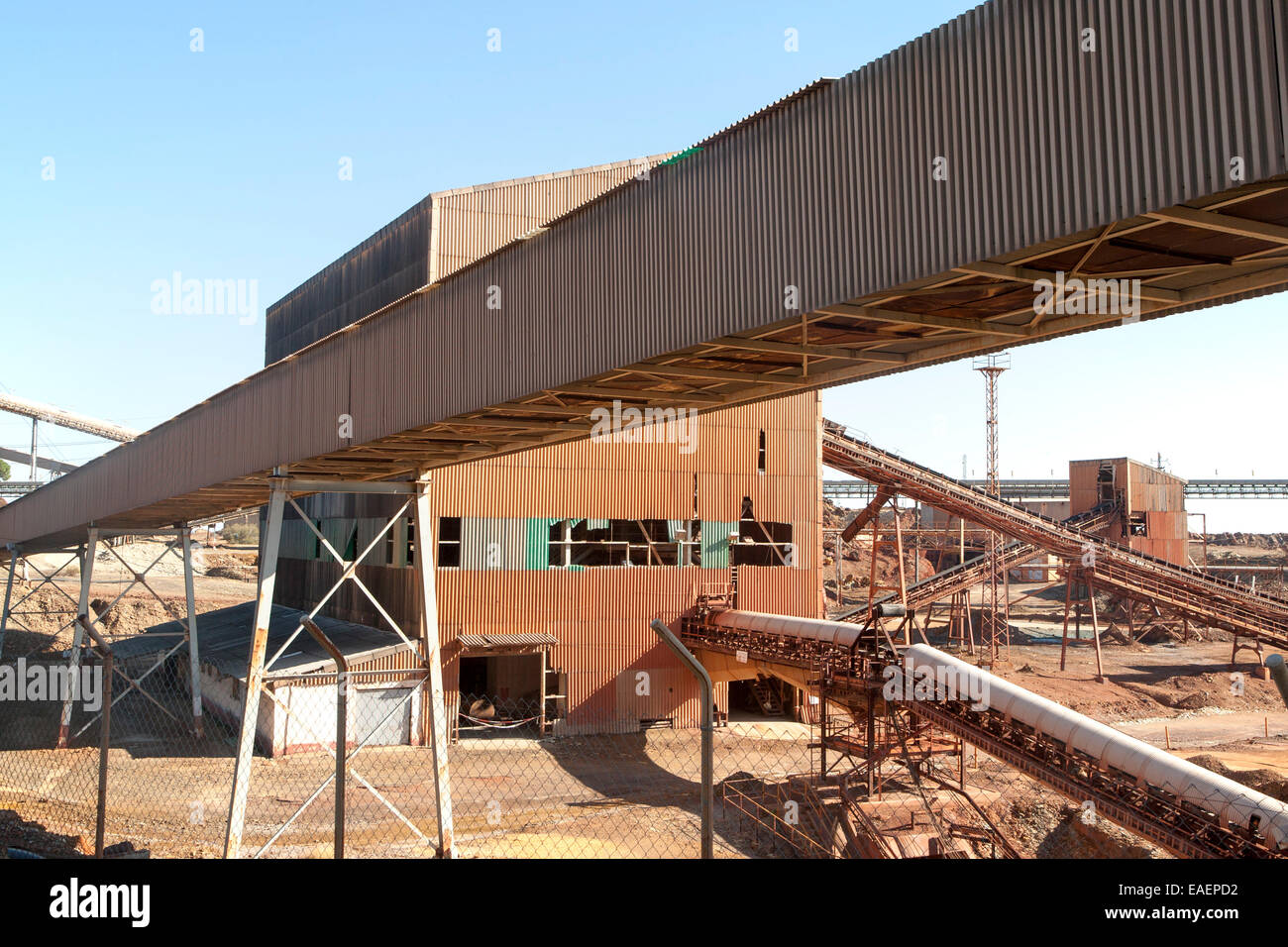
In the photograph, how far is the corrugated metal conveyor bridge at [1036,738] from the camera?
11711 millimetres

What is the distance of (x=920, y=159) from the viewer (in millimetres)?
6250

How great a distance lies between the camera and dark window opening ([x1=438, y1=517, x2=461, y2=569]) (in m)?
25.1

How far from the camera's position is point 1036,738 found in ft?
48.8

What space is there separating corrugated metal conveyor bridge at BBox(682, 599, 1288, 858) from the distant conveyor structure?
1278 cm

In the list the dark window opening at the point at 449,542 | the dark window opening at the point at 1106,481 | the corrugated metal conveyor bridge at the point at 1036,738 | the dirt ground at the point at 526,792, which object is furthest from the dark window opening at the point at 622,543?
the dark window opening at the point at 1106,481

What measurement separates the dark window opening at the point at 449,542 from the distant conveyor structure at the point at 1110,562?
1422 cm

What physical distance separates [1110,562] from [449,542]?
88.0 feet

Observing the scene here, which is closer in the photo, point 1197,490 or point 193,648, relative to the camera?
point 193,648

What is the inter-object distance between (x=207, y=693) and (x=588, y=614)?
1316 centimetres

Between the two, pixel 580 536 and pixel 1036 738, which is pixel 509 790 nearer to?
pixel 580 536

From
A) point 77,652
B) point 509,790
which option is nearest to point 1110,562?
point 509,790

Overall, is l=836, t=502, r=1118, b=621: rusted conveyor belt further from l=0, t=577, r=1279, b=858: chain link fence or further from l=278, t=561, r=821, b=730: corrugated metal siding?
l=0, t=577, r=1279, b=858: chain link fence

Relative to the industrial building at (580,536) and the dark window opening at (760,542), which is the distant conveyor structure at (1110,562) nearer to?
the dark window opening at (760,542)

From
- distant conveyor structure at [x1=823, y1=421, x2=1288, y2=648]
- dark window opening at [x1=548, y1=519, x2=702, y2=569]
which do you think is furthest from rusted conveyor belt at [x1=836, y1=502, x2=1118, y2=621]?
dark window opening at [x1=548, y1=519, x2=702, y2=569]
